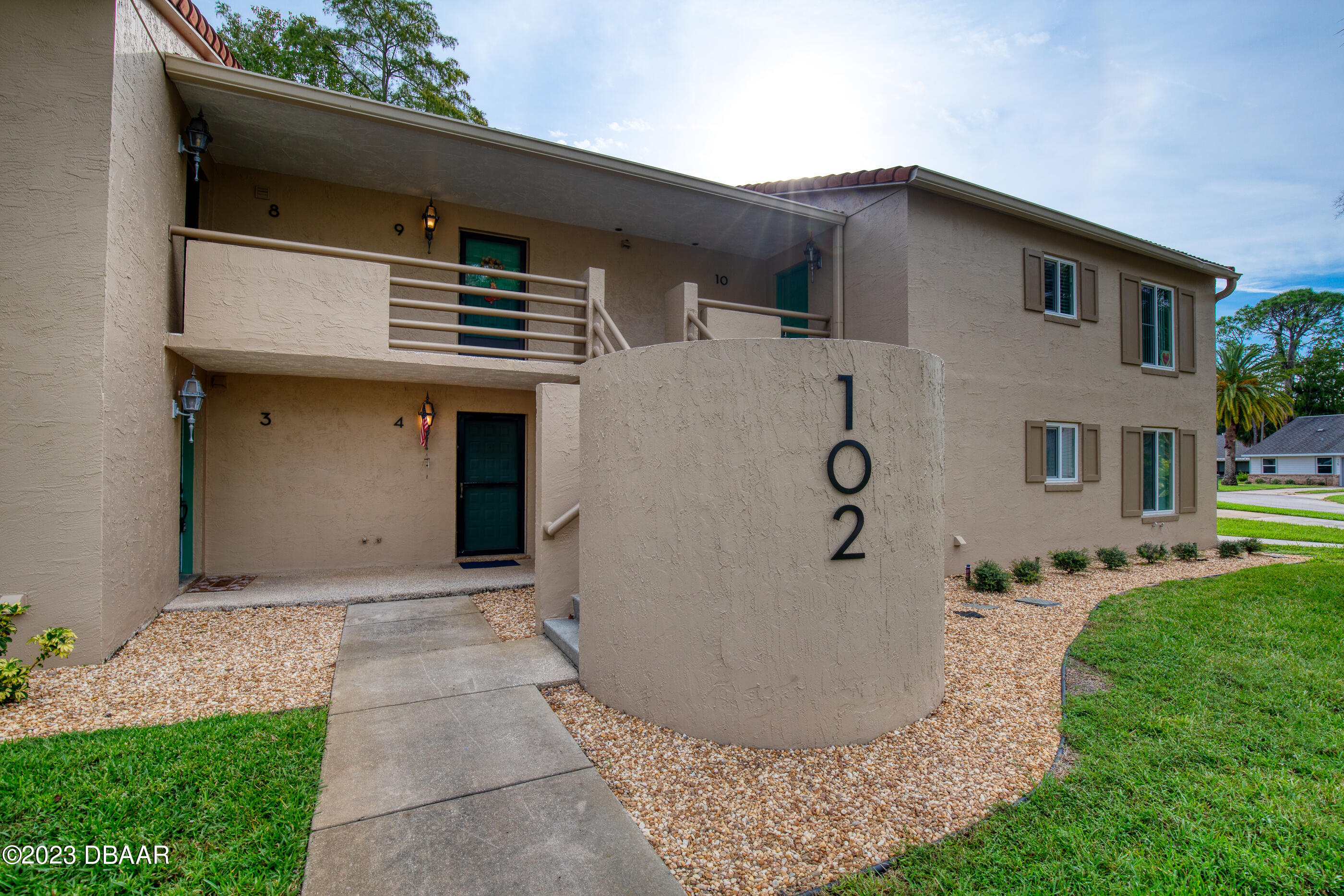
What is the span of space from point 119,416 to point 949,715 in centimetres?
646

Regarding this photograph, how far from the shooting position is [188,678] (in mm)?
4137

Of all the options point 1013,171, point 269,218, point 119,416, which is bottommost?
point 119,416

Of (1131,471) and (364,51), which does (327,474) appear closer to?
(1131,471)

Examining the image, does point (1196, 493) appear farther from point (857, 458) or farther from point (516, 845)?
point (516, 845)

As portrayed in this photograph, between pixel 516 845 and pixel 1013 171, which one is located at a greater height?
pixel 1013 171

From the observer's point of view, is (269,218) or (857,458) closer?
(857,458)

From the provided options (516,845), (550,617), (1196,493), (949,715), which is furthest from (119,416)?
(1196,493)

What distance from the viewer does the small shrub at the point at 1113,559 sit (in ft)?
28.6

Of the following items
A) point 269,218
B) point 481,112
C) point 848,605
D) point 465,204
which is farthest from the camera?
point 481,112

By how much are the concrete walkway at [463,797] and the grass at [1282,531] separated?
1471 centimetres

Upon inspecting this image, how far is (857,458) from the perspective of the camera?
3.32 m

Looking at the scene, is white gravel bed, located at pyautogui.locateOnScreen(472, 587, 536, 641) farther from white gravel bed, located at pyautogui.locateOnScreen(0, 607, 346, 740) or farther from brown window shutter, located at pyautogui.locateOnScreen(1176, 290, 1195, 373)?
brown window shutter, located at pyautogui.locateOnScreen(1176, 290, 1195, 373)

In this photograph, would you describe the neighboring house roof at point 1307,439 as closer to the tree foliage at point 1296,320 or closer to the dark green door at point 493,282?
the tree foliage at point 1296,320

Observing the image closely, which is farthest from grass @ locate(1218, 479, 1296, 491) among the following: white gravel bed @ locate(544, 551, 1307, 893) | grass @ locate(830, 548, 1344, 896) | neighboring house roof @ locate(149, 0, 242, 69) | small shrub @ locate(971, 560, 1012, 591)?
neighboring house roof @ locate(149, 0, 242, 69)
